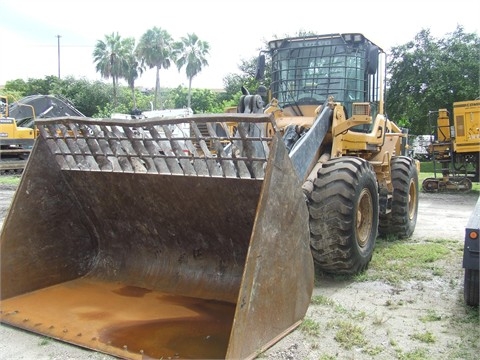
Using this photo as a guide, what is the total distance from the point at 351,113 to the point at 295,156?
6.22 ft

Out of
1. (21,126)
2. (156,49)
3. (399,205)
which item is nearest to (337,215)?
(399,205)

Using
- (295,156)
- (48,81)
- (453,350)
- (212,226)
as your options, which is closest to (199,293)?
(212,226)

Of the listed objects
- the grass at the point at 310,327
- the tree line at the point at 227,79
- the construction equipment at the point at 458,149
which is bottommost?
the grass at the point at 310,327

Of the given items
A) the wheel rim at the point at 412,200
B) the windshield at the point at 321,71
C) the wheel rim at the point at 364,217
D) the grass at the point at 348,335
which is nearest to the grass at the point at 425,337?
the grass at the point at 348,335

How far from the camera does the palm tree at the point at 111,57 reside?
4538cm

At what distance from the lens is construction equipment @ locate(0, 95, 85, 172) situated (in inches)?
696

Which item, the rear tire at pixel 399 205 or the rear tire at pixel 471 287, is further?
the rear tire at pixel 399 205

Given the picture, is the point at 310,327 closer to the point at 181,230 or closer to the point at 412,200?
the point at 181,230

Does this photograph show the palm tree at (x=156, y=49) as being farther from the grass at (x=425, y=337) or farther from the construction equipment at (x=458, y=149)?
the grass at (x=425, y=337)

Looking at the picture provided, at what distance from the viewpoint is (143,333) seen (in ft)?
12.0

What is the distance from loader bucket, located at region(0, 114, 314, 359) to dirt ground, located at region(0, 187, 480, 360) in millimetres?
137

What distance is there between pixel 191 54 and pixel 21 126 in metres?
29.5

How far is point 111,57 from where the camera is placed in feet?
149

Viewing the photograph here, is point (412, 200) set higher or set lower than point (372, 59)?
lower
